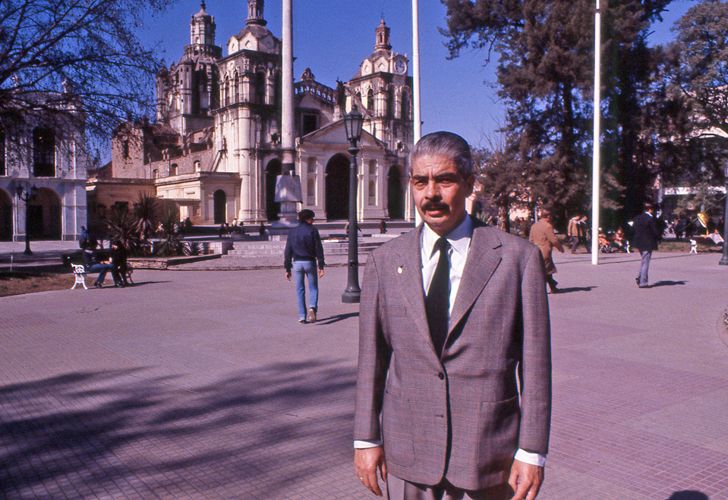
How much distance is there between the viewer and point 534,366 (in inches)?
85.9

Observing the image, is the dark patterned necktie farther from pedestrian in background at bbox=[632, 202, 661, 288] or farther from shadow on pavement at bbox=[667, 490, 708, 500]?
pedestrian in background at bbox=[632, 202, 661, 288]

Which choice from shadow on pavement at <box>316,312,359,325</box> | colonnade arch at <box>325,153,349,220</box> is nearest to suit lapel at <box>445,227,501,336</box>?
shadow on pavement at <box>316,312,359,325</box>

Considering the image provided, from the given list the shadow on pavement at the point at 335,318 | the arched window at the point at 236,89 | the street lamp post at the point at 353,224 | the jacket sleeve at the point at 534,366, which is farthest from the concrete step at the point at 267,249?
the arched window at the point at 236,89

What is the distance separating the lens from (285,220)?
98.8ft

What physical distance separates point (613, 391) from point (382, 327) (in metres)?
4.27

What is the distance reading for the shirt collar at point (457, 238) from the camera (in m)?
2.32

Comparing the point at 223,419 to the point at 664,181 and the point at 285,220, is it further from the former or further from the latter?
the point at 664,181

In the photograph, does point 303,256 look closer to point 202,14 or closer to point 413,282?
point 413,282

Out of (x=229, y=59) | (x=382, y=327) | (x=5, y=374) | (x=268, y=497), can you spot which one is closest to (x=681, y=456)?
(x=268, y=497)

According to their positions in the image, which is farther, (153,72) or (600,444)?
(153,72)

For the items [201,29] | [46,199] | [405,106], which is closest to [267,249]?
[46,199]

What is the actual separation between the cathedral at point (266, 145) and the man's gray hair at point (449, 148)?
47417 mm

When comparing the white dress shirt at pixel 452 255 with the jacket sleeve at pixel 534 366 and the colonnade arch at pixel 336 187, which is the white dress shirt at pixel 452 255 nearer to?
the jacket sleeve at pixel 534 366

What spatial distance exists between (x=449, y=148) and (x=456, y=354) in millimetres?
727
